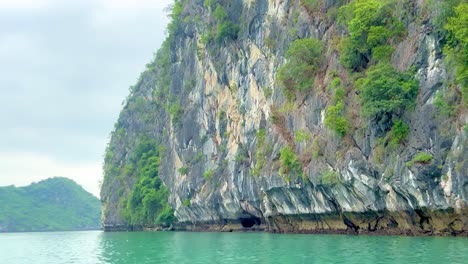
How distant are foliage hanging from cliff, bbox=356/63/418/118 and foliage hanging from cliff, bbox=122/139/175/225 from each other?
32.8 m

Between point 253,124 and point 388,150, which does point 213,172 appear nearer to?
point 253,124

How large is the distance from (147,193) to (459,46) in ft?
136

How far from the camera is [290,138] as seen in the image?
34.3 meters

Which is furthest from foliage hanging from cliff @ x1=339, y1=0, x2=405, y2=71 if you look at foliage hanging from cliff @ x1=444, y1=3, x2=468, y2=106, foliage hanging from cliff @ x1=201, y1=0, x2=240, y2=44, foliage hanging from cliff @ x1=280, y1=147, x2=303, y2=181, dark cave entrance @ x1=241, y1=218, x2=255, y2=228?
dark cave entrance @ x1=241, y1=218, x2=255, y2=228

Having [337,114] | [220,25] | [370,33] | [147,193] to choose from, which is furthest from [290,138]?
[147,193]

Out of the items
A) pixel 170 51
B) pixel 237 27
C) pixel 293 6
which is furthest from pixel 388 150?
pixel 170 51

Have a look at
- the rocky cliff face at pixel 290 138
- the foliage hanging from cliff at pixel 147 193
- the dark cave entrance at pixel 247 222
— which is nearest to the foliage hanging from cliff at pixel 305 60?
the rocky cliff face at pixel 290 138

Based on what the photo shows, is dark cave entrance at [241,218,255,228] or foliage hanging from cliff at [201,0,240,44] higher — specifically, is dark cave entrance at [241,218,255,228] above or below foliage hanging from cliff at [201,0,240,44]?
below

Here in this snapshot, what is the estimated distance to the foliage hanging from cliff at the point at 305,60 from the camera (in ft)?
109

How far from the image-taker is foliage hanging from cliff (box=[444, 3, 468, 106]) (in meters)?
23.0

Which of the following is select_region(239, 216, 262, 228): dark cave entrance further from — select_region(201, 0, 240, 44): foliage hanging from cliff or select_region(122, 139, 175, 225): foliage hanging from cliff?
select_region(201, 0, 240, 44): foliage hanging from cliff

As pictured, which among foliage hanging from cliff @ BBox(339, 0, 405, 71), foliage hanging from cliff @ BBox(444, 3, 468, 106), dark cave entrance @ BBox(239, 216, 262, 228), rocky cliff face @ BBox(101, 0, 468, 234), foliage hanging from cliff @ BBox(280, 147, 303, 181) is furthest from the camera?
dark cave entrance @ BBox(239, 216, 262, 228)

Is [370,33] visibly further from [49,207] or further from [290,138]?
[49,207]

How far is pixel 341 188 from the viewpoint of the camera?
28797mm
